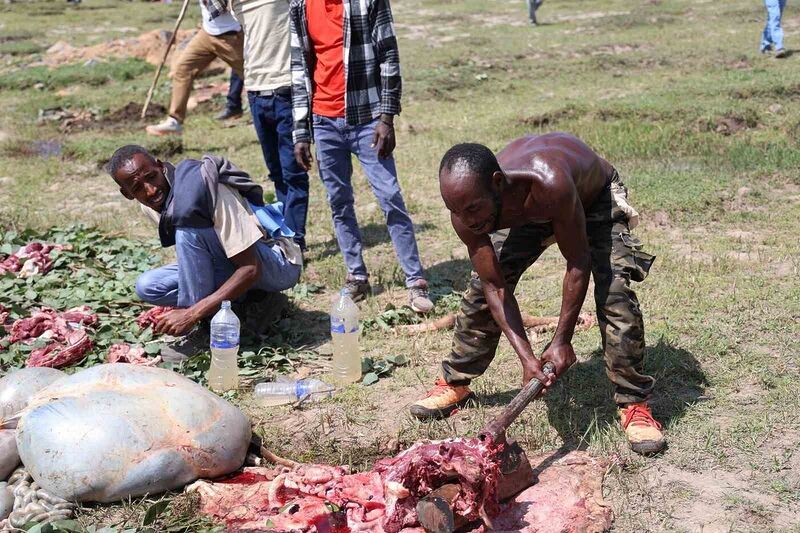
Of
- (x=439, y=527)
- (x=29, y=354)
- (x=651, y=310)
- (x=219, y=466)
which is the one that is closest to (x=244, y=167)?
(x=29, y=354)

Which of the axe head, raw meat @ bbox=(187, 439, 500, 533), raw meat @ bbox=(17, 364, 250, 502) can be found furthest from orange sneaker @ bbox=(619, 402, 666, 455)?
raw meat @ bbox=(17, 364, 250, 502)

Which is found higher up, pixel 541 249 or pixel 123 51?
pixel 541 249

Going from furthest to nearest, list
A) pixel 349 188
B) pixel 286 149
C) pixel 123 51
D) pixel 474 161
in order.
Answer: pixel 123 51
pixel 286 149
pixel 349 188
pixel 474 161

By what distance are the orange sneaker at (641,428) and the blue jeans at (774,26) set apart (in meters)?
10.4

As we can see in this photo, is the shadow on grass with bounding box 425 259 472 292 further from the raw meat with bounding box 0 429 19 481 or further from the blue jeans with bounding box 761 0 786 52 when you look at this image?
the blue jeans with bounding box 761 0 786 52

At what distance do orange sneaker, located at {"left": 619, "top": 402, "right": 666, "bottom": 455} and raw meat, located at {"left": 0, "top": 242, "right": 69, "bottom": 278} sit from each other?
408 centimetres

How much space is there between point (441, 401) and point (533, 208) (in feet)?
3.80

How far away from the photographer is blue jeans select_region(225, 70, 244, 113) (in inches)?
433

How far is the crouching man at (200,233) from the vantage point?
4453mm

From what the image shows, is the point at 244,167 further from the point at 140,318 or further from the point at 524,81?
the point at 524,81

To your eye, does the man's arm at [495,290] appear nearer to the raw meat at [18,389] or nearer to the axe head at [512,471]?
the axe head at [512,471]

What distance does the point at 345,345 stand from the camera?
457 cm

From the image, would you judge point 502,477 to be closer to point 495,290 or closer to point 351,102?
point 495,290

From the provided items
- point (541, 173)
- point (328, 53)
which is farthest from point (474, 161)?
point (328, 53)
